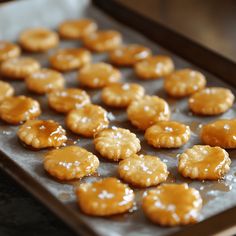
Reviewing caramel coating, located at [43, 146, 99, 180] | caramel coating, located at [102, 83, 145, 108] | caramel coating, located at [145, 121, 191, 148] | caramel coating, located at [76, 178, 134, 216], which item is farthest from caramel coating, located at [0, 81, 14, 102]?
caramel coating, located at [76, 178, 134, 216]

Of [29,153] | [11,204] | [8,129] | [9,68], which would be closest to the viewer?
[11,204]

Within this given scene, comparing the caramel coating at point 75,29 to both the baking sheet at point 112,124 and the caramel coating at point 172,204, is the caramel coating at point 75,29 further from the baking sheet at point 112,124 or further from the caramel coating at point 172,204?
the caramel coating at point 172,204

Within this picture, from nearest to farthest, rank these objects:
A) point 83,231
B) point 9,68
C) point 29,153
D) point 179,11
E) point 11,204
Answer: point 83,231 < point 11,204 < point 29,153 < point 9,68 < point 179,11

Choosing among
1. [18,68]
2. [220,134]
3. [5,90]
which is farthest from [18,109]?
[220,134]

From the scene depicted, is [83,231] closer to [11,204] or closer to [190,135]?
[11,204]

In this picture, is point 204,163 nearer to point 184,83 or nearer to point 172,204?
point 172,204

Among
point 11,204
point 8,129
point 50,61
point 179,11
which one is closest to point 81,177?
point 11,204
